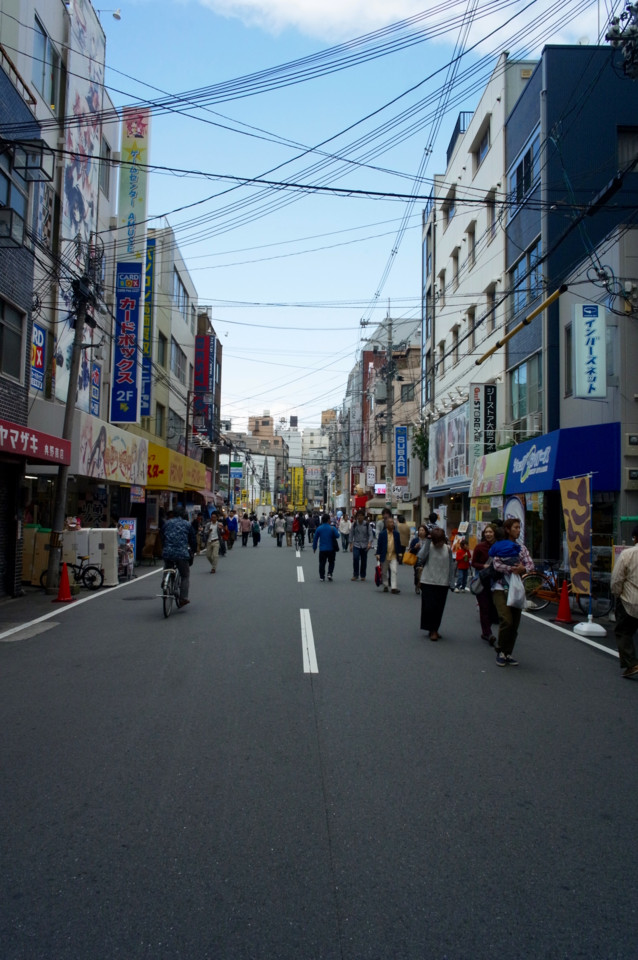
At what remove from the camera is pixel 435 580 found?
36.4 ft

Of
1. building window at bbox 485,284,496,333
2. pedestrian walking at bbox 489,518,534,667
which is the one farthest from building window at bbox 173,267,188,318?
pedestrian walking at bbox 489,518,534,667

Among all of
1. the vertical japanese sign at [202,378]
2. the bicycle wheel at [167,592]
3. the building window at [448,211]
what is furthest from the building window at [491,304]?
the vertical japanese sign at [202,378]

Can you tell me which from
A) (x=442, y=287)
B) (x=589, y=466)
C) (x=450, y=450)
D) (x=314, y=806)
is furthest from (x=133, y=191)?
(x=314, y=806)

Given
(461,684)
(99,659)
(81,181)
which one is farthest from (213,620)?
(81,181)

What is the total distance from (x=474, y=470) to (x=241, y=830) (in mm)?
23236

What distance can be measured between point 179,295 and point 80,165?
72.0 feet

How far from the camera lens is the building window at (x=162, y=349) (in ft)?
127

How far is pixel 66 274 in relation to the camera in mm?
21219

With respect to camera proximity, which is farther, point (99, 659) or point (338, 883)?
point (99, 659)

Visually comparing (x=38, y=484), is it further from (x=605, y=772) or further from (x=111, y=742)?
(x=605, y=772)

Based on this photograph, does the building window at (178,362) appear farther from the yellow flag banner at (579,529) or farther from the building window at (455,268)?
the yellow flag banner at (579,529)

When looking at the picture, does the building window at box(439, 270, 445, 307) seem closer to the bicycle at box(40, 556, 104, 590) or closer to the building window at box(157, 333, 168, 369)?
the building window at box(157, 333, 168, 369)

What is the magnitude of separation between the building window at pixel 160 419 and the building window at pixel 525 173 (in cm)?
2069

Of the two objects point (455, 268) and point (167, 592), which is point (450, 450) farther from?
point (167, 592)
